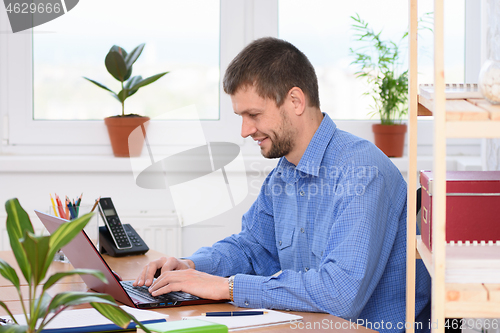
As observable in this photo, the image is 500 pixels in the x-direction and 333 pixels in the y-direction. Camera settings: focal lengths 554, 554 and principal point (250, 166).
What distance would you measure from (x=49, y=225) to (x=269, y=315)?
22.2 inches

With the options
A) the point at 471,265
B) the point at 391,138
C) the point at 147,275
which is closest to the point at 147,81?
the point at 391,138

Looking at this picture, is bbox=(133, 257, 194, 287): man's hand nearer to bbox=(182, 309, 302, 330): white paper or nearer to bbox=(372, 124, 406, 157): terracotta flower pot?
bbox=(182, 309, 302, 330): white paper

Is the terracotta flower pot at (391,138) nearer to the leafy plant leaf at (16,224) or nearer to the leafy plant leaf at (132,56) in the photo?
the leafy plant leaf at (132,56)

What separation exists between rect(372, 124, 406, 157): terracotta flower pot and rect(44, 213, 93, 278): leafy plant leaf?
208 cm

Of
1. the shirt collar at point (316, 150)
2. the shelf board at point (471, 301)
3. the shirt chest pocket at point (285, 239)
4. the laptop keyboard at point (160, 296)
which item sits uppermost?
the shirt collar at point (316, 150)

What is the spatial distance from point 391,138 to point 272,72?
47.0 inches

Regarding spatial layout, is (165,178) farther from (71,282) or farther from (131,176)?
(71,282)

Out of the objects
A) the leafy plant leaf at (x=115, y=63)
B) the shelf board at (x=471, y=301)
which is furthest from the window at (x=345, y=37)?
the shelf board at (x=471, y=301)

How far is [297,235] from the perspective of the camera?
155cm

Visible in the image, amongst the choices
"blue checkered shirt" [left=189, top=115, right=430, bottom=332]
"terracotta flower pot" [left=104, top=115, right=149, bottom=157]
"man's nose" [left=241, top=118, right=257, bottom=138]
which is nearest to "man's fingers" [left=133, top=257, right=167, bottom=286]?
"blue checkered shirt" [left=189, top=115, right=430, bottom=332]

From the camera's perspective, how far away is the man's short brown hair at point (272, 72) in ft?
4.95

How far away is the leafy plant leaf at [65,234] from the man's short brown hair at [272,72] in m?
0.93

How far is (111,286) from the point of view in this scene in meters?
1.23

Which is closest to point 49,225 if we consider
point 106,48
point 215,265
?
point 215,265
